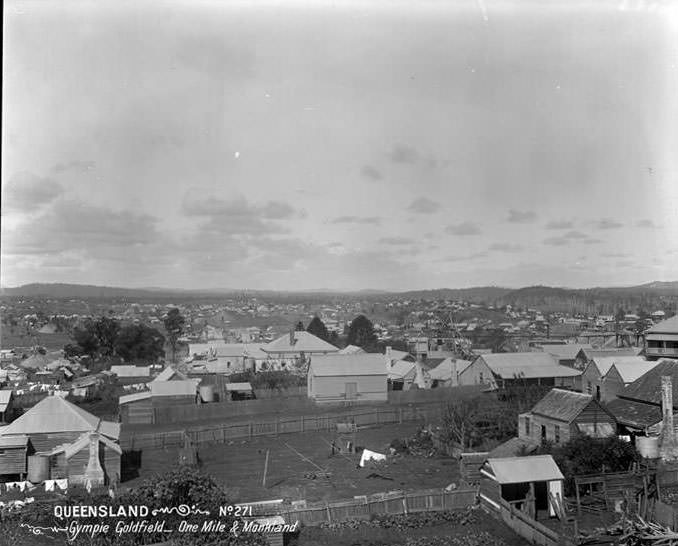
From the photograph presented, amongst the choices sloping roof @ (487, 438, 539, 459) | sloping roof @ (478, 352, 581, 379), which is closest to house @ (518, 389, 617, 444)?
sloping roof @ (487, 438, 539, 459)

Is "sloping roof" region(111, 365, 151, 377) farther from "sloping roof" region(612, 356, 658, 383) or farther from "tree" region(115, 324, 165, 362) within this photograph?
"sloping roof" region(612, 356, 658, 383)

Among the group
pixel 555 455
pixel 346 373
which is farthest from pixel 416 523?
pixel 346 373

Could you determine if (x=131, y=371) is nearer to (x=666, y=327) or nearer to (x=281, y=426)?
(x=281, y=426)

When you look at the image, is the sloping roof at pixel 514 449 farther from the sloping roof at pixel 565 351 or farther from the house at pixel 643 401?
the sloping roof at pixel 565 351

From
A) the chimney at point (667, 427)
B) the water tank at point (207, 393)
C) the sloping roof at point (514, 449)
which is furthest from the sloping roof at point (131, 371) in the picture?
the chimney at point (667, 427)

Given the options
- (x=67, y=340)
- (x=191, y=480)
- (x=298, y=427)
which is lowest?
(x=298, y=427)

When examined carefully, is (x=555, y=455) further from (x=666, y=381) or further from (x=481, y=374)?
(x=481, y=374)
